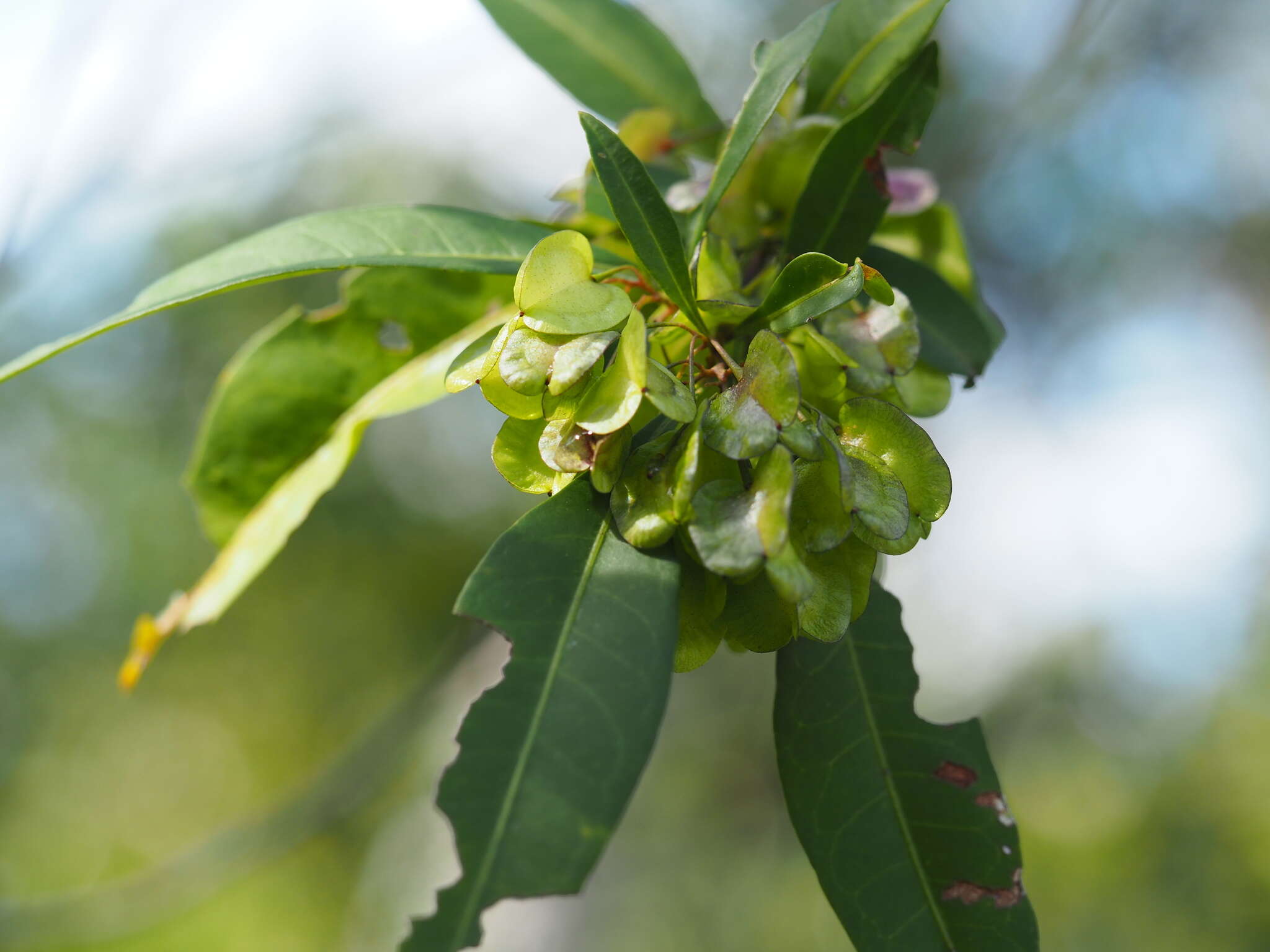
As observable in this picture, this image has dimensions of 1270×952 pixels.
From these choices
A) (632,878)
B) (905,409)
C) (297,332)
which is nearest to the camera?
(905,409)

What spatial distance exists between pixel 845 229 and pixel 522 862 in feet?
2.25

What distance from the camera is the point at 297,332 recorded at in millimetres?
1159

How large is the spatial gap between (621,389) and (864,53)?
0.64 metres

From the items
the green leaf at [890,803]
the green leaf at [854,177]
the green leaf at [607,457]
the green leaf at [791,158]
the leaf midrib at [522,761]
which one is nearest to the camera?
the leaf midrib at [522,761]

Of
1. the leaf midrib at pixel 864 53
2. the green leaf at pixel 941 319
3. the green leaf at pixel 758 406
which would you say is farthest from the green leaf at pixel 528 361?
the leaf midrib at pixel 864 53

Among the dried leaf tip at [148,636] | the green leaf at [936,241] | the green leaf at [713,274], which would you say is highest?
the green leaf at [936,241]

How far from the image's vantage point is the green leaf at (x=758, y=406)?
56 cm

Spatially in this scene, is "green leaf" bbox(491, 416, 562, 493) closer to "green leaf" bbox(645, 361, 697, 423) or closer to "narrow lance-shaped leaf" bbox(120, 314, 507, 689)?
"green leaf" bbox(645, 361, 697, 423)

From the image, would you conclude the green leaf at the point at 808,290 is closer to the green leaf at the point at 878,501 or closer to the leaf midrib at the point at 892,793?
the green leaf at the point at 878,501

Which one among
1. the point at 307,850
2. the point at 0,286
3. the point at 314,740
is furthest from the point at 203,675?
the point at 0,286

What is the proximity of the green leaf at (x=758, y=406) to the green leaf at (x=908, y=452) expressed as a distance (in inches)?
4.5

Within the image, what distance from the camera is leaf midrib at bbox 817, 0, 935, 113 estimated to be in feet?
3.00

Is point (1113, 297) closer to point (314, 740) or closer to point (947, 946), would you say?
point (947, 946)

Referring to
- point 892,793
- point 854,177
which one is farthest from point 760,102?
point 892,793
